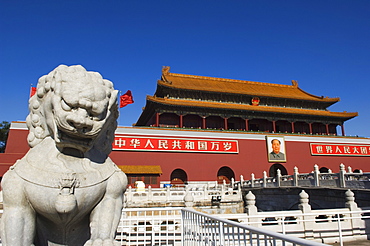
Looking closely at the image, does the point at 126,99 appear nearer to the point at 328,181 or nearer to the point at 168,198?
the point at 168,198

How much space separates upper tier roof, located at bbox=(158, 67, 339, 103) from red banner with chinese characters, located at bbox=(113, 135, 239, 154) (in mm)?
5117

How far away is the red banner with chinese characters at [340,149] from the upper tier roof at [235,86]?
5155mm

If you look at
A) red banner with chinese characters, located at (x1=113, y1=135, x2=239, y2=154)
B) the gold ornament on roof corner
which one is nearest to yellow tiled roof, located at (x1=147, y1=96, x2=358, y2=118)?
the gold ornament on roof corner

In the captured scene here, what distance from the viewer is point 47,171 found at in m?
2.00

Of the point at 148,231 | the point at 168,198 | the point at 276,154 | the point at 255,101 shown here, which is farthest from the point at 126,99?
the point at 148,231

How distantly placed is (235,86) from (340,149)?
10.6m

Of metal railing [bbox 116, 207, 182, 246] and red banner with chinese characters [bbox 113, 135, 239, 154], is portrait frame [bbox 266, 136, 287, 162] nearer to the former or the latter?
red banner with chinese characters [bbox 113, 135, 239, 154]

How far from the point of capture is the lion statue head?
6.61 ft

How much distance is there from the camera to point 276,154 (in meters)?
21.6

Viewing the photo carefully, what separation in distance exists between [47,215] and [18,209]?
186mm

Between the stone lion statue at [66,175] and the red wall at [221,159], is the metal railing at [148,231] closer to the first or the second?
the stone lion statue at [66,175]

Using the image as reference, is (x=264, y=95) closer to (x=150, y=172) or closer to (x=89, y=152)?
(x=150, y=172)

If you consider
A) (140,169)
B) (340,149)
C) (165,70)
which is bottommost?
(140,169)

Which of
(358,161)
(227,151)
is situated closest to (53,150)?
(227,151)
